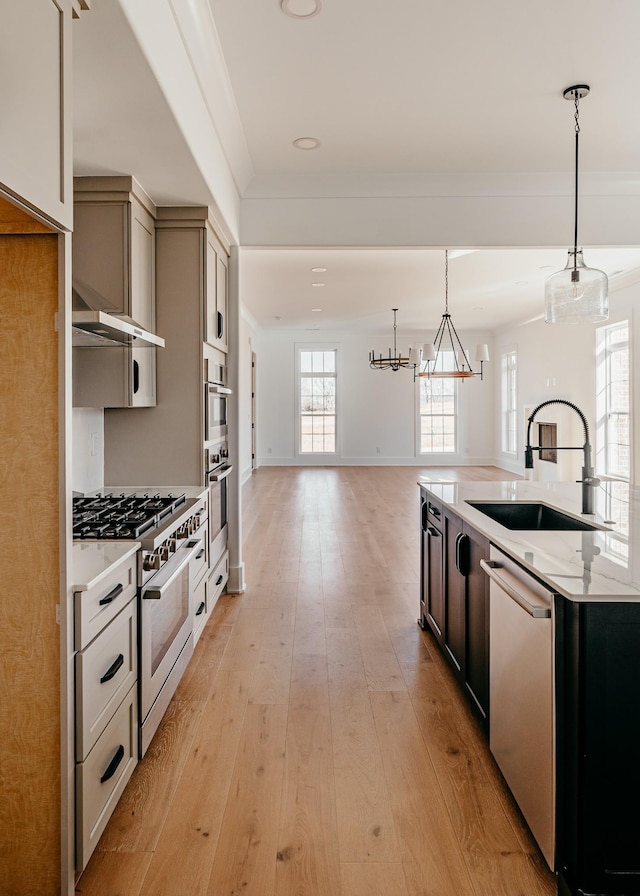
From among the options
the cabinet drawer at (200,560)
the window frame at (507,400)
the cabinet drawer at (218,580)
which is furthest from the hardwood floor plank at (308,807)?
the window frame at (507,400)

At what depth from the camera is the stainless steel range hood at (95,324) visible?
198 centimetres

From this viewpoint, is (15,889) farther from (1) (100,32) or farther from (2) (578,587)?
(1) (100,32)

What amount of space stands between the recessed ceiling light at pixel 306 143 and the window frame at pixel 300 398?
910 centimetres

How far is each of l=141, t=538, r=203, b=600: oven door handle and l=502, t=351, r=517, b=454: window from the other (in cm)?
998

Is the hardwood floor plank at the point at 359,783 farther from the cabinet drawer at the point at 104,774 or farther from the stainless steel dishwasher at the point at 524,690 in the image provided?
the cabinet drawer at the point at 104,774

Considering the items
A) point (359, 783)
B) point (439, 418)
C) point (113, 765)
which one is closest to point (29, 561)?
point (113, 765)

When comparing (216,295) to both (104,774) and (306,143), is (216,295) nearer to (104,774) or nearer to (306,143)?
(306,143)

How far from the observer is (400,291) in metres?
8.55

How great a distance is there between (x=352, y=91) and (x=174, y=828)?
10.9ft

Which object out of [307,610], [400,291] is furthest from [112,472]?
[400,291]

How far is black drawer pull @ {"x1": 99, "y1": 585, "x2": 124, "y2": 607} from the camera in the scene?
1737 millimetres

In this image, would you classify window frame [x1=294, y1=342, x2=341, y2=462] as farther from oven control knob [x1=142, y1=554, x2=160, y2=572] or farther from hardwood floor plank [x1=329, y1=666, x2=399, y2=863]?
oven control knob [x1=142, y1=554, x2=160, y2=572]

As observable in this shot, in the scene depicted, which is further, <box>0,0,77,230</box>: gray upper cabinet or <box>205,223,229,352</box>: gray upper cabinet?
<box>205,223,229,352</box>: gray upper cabinet

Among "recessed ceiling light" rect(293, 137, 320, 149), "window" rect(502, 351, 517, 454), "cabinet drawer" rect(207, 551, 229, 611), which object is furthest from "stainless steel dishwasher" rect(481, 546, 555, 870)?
"window" rect(502, 351, 517, 454)
